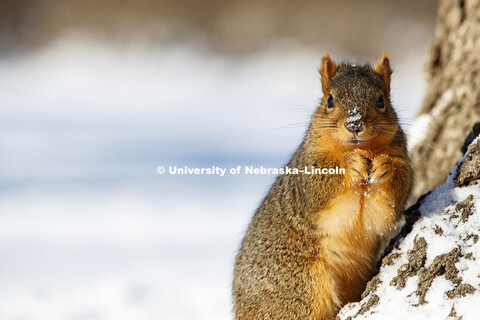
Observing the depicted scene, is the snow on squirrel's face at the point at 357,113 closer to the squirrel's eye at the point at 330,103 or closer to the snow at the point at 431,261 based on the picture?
the squirrel's eye at the point at 330,103

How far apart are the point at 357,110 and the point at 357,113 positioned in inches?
0.7

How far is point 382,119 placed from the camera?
6.97 feet

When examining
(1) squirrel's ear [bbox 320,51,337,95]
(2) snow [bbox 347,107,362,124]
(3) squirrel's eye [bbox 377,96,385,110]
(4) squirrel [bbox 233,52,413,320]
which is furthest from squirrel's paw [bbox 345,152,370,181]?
(1) squirrel's ear [bbox 320,51,337,95]

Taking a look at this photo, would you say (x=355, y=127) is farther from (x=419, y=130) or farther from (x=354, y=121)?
(x=419, y=130)

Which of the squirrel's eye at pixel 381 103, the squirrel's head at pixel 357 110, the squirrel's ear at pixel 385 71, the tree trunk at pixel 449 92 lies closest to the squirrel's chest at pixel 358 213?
the squirrel's head at pixel 357 110

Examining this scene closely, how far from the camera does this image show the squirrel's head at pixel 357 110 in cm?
206

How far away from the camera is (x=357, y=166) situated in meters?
2.01

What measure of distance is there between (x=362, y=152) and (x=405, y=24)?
661 cm

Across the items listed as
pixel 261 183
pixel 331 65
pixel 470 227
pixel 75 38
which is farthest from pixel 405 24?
pixel 470 227

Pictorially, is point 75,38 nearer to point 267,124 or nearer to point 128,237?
point 267,124

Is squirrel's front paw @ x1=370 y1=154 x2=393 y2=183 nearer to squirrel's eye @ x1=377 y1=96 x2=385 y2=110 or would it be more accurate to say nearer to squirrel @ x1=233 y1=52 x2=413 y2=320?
squirrel @ x1=233 y1=52 x2=413 y2=320

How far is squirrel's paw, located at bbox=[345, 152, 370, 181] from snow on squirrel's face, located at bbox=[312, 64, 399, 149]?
0.20ft

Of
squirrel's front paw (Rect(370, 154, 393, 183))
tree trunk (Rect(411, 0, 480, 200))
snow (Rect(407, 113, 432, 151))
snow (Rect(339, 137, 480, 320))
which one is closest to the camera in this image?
snow (Rect(339, 137, 480, 320))

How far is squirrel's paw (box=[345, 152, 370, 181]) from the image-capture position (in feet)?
6.56
